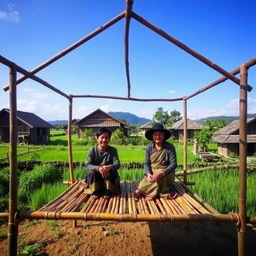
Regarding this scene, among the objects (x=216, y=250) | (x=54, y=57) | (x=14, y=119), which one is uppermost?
(x=54, y=57)

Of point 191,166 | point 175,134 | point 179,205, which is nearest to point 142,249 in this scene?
point 179,205

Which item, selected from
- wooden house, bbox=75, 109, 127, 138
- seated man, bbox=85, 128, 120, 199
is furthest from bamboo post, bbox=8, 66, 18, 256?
wooden house, bbox=75, 109, 127, 138

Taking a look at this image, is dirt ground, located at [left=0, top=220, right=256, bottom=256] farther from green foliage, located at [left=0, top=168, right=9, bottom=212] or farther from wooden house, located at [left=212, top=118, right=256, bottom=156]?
wooden house, located at [left=212, top=118, right=256, bottom=156]

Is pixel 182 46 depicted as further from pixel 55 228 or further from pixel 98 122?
pixel 98 122

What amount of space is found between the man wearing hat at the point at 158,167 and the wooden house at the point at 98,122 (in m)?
24.6

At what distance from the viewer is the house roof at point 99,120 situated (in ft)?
92.0

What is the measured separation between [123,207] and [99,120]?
25.9 metres

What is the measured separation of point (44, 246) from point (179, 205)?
231 centimetres

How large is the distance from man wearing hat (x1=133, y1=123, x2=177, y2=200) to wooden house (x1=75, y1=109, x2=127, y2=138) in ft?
80.6

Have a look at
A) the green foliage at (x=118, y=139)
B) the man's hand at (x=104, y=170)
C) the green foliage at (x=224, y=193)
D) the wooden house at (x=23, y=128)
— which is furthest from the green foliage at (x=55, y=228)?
the wooden house at (x=23, y=128)

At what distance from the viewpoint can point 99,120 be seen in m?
28.2

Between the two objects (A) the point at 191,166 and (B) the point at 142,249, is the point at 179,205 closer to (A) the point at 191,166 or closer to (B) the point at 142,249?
(B) the point at 142,249

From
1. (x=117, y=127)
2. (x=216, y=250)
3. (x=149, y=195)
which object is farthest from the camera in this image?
(x=117, y=127)

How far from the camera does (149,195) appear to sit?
3006 millimetres
